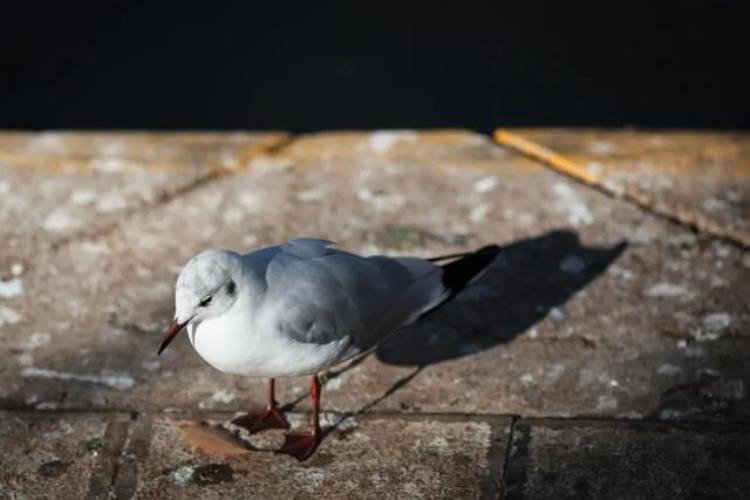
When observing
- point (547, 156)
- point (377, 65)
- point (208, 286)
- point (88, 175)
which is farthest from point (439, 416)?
point (377, 65)

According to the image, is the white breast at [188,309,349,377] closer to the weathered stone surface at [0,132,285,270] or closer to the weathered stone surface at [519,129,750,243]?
the weathered stone surface at [0,132,285,270]

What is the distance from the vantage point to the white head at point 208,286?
9.04ft

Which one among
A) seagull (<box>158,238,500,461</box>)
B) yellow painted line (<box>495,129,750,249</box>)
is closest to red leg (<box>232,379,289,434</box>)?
seagull (<box>158,238,500,461</box>)

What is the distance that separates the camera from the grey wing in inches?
113

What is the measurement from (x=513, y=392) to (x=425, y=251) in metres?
0.77

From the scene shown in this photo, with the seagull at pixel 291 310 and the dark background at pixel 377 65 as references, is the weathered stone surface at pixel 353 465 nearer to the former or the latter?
the seagull at pixel 291 310

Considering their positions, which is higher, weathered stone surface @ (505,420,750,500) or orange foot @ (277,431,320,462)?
weathered stone surface @ (505,420,750,500)

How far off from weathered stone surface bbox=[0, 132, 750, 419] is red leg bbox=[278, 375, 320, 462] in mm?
139

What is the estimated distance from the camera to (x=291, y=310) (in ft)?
9.36

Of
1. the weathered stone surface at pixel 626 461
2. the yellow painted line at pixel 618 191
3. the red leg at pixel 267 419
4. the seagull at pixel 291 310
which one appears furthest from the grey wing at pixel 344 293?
the yellow painted line at pixel 618 191

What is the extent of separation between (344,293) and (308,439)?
0.34 metres

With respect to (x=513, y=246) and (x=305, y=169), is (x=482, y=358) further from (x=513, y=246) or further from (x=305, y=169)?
(x=305, y=169)

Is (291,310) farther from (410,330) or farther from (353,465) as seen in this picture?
(410,330)

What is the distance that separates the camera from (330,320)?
291 centimetres
